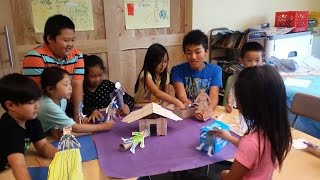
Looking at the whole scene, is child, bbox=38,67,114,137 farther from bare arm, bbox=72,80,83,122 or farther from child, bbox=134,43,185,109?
child, bbox=134,43,185,109

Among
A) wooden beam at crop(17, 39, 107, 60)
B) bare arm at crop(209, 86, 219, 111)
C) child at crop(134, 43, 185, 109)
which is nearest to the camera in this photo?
bare arm at crop(209, 86, 219, 111)

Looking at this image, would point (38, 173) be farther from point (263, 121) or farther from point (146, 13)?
point (146, 13)

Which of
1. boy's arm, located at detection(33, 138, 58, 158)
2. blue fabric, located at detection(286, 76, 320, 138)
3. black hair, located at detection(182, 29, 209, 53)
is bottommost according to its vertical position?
blue fabric, located at detection(286, 76, 320, 138)

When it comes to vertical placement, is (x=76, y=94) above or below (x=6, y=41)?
below

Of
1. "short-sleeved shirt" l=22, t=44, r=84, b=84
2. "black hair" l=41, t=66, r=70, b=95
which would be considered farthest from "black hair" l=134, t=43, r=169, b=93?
"black hair" l=41, t=66, r=70, b=95

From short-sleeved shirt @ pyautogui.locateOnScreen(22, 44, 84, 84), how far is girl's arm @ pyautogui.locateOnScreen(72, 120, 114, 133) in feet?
1.31

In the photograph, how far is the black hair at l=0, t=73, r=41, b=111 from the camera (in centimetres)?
112

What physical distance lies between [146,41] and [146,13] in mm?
316

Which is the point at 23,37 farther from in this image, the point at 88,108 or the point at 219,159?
the point at 219,159

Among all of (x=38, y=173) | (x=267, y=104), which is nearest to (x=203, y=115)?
(x=267, y=104)

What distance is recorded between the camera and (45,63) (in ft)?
5.82

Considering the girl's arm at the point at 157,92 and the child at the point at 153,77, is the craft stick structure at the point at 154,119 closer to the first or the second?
the girl's arm at the point at 157,92

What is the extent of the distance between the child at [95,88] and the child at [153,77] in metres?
0.22

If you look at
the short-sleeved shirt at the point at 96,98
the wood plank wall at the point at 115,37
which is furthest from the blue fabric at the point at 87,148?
the wood plank wall at the point at 115,37
